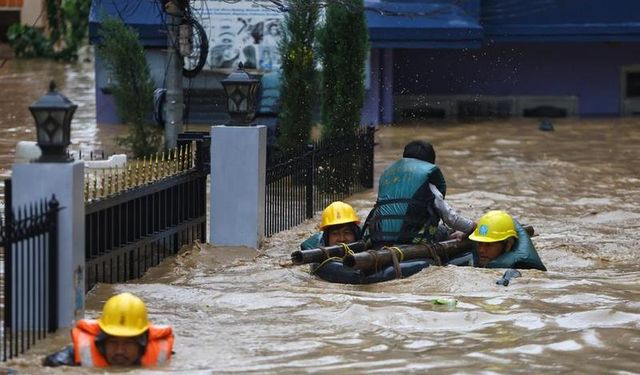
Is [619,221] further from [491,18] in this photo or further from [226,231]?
[491,18]

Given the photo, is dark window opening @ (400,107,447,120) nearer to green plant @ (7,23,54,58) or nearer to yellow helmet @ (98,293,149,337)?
green plant @ (7,23,54,58)

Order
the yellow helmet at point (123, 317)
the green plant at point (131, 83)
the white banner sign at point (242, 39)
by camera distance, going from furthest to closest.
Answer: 1. the white banner sign at point (242, 39)
2. the green plant at point (131, 83)
3. the yellow helmet at point (123, 317)

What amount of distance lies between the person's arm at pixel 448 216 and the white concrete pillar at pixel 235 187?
7.58 feet

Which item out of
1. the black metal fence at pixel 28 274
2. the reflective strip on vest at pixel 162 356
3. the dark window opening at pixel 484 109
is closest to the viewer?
the reflective strip on vest at pixel 162 356

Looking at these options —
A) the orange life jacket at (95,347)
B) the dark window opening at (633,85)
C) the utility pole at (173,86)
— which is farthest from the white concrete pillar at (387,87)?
the orange life jacket at (95,347)

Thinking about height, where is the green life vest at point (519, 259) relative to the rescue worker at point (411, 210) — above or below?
below

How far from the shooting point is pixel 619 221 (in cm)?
1642

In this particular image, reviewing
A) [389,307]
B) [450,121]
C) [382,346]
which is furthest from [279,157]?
[450,121]

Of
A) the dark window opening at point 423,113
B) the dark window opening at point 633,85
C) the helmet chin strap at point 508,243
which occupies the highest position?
the dark window opening at point 633,85

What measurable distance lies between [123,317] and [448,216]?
4595 millimetres

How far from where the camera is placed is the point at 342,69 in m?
19.6

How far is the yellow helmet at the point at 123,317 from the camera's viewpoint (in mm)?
8727

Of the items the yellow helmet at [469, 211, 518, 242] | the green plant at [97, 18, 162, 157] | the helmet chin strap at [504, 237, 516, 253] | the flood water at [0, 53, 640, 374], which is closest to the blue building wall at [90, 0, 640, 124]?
the green plant at [97, 18, 162, 157]

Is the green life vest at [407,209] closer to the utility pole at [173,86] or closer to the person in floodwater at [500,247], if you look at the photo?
the person in floodwater at [500,247]
